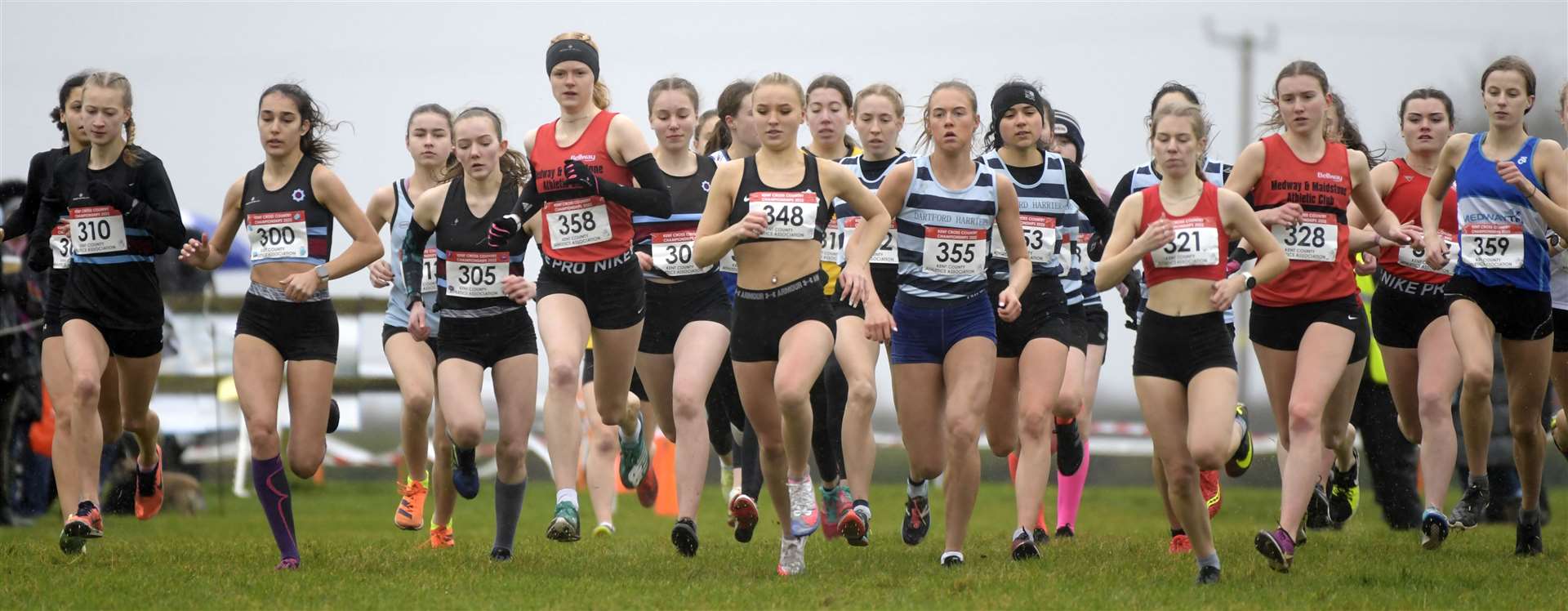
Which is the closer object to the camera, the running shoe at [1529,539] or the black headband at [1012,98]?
the black headband at [1012,98]

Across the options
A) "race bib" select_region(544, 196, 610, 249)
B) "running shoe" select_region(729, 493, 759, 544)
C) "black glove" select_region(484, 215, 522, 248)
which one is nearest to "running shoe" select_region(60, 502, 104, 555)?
"black glove" select_region(484, 215, 522, 248)

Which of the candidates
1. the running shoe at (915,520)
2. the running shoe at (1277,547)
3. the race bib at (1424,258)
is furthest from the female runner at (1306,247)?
the running shoe at (915,520)

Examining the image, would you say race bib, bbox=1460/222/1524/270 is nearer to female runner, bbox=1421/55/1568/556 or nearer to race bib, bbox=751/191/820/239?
female runner, bbox=1421/55/1568/556

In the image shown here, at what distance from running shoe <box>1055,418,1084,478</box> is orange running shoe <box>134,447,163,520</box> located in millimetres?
5000

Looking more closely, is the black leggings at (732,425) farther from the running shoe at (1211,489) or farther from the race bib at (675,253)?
the running shoe at (1211,489)

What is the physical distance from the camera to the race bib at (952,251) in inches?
313

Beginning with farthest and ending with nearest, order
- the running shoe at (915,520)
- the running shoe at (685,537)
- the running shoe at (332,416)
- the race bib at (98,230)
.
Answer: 1. the running shoe at (915,520)
2. the race bib at (98,230)
3. the running shoe at (332,416)
4. the running shoe at (685,537)

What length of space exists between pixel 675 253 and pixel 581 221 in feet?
3.57

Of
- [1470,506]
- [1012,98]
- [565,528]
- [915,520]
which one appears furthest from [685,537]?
[1470,506]

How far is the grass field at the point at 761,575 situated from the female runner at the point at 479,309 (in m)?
0.57

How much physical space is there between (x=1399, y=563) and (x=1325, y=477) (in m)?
2.20

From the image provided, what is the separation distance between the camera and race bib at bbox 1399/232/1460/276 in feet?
29.9

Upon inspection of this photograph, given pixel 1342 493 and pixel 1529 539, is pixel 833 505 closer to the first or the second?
pixel 1342 493

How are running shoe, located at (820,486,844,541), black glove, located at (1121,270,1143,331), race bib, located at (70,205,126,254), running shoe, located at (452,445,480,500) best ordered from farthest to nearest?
1. black glove, located at (1121,270,1143,331)
2. running shoe, located at (820,486,844,541)
3. running shoe, located at (452,445,480,500)
4. race bib, located at (70,205,126,254)
